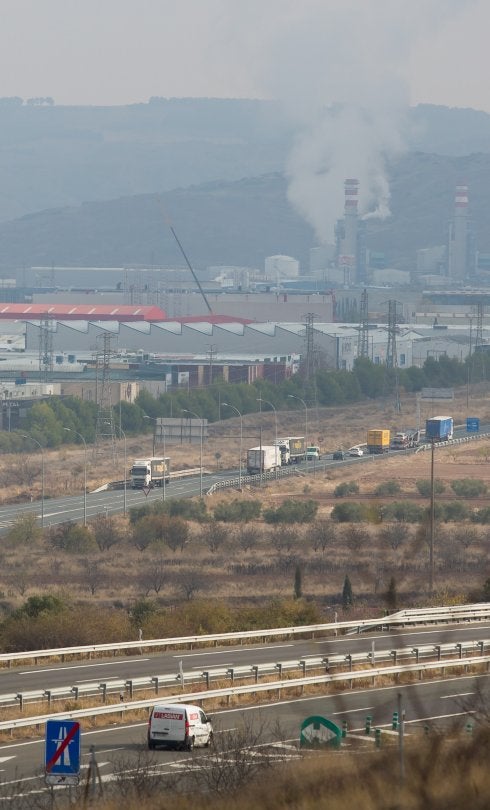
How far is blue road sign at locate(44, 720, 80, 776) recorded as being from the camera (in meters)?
11.9

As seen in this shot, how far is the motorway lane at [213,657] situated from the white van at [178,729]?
13.0 ft

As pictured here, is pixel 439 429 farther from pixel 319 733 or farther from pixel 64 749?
pixel 64 749

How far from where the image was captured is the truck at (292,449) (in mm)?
62156

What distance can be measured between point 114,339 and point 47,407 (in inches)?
1969

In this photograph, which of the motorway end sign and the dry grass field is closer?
the motorway end sign

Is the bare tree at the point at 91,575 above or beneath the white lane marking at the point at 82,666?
beneath

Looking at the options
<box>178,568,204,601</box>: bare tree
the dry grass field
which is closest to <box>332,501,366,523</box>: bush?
the dry grass field

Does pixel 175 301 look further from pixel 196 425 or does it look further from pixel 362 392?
pixel 196 425

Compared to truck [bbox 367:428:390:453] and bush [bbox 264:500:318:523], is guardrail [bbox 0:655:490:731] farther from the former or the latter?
truck [bbox 367:428:390:453]

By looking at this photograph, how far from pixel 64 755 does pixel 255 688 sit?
639 centimetres

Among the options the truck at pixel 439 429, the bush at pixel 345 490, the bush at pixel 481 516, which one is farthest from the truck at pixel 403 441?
the bush at pixel 481 516

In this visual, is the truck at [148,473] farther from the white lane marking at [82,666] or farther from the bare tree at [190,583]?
the white lane marking at [82,666]

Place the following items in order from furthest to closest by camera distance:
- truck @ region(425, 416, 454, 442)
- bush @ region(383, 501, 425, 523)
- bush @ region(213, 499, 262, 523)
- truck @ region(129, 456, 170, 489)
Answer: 1. truck @ region(425, 416, 454, 442)
2. truck @ region(129, 456, 170, 489)
3. bush @ region(213, 499, 262, 523)
4. bush @ region(383, 501, 425, 523)

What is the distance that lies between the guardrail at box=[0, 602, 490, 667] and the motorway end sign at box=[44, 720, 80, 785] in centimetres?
907
